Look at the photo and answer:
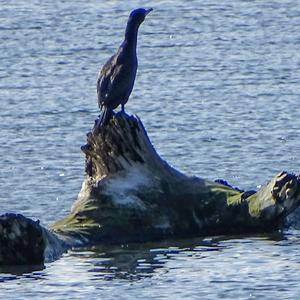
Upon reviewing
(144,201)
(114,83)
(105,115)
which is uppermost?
(114,83)

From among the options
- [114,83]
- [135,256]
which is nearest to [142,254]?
[135,256]

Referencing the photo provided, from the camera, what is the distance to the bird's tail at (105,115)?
1406cm

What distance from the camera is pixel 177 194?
46.7 ft

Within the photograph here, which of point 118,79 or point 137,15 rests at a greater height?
point 137,15

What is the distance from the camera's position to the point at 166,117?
2078cm

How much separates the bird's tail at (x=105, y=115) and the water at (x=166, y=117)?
3.82 feet

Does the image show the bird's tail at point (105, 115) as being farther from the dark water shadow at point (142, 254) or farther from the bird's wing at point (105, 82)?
the dark water shadow at point (142, 254)

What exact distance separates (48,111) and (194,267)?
855 centimetres

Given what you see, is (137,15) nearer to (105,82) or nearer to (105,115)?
(105,82)

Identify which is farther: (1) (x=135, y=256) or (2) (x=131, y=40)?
(2) (x=131, y=40)

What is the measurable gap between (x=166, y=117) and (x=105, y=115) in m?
6.55

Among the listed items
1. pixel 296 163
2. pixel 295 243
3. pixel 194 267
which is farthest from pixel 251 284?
pixel 296 163

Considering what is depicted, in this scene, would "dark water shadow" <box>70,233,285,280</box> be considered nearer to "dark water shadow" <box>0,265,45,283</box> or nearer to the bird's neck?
"dark water shadow" <box>0,265,45,283</box>

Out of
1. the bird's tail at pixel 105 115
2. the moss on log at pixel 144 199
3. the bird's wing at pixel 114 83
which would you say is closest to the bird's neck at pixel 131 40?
the bird's wing at pixel 114 83
